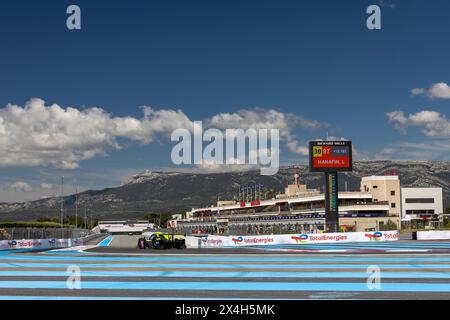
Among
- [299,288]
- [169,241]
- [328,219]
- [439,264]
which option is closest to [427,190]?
[328,219]

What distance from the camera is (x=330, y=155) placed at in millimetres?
68125

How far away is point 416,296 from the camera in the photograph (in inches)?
559

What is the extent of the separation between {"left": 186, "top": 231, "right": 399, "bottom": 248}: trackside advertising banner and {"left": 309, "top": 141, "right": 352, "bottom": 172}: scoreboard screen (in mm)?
17195

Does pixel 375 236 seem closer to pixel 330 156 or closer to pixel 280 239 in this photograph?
pixel 280 239

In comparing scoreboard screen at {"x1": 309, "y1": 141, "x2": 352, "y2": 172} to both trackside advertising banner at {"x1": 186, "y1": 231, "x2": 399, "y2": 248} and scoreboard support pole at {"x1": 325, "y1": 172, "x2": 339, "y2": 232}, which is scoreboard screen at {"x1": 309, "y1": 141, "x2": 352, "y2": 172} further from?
trackside advertising banner at {"x1": 186, "y1": 231, "x2": 399, "y2": 248}

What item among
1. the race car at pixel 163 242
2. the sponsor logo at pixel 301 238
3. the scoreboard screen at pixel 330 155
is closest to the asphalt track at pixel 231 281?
the race car at pixel 163 242

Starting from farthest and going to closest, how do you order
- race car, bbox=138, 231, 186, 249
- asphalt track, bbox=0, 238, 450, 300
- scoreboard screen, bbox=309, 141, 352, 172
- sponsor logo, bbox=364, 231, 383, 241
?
scoreboard screen, bbox=309, 141, 352, 172 → sponsor logo, bbox=364, 231, 383, 241 → race car, bbox=138, 231, 186, 249 → asphalt track, bbox=0, 238, 450, 300

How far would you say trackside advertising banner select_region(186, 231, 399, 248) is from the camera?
4822 cm

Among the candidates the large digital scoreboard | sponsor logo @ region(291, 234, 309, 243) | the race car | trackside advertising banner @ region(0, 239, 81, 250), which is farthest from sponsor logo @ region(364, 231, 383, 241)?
trackside advertising banner @ region(0, 239, 81, 250)

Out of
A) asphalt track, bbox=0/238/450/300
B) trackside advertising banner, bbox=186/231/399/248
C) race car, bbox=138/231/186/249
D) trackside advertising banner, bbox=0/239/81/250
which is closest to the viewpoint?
asphalt track, bbox=0/238/450/300

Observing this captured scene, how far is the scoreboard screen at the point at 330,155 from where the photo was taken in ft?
222

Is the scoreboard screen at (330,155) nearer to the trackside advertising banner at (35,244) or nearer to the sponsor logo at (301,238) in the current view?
the sponsor logo at (301,238)

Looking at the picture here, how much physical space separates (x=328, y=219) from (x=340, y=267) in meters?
48.8
